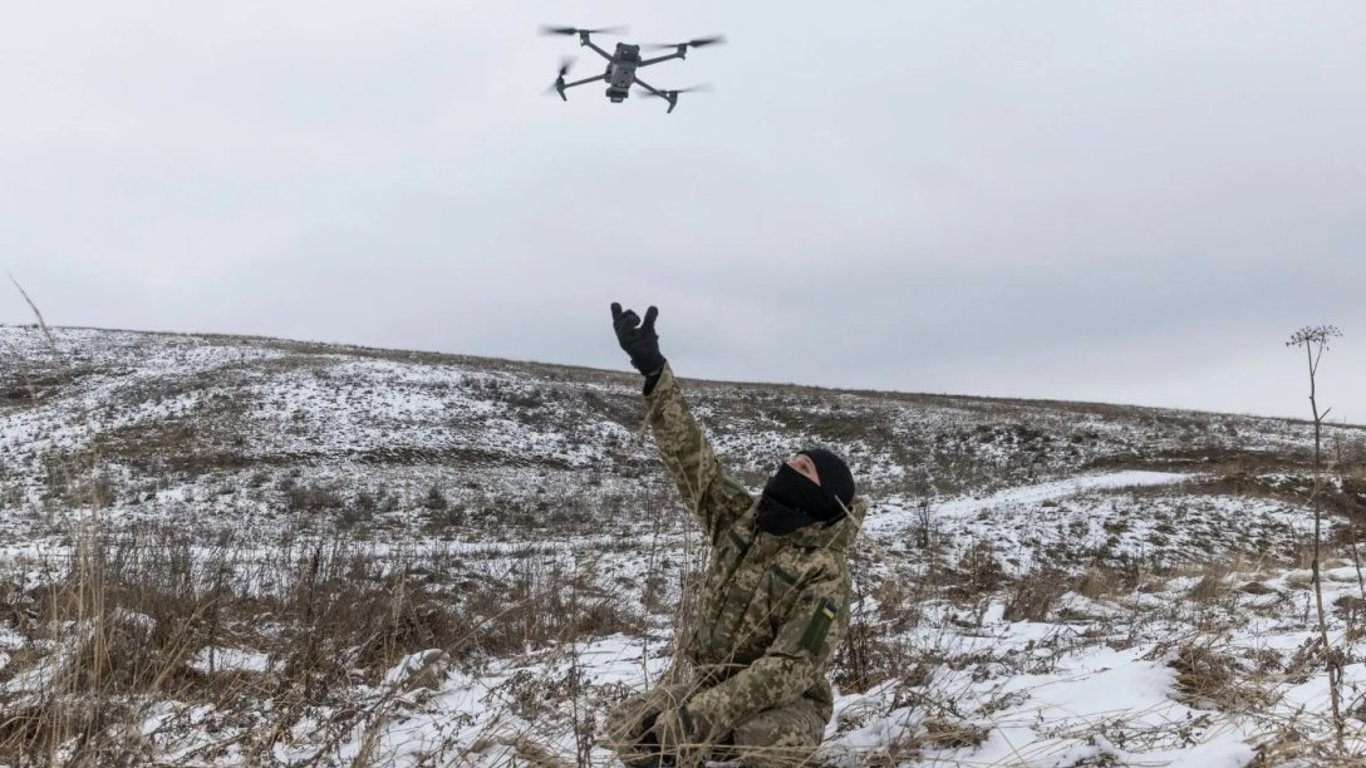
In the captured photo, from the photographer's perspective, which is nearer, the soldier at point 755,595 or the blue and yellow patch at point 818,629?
the soldier at point 755,595

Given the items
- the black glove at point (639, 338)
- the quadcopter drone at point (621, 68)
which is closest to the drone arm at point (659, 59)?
the quadcopter drone at point (621, 68)

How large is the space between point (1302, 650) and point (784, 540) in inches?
90.4

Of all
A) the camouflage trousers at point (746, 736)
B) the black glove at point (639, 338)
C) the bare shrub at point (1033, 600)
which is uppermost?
the black glove at point (639, 338)

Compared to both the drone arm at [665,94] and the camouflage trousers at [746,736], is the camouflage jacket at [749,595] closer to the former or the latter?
the camouflage trousers at [746,736]

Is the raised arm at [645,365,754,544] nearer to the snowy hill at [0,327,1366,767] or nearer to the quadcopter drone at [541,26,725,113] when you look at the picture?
the snowy hill at [0,327,1366,767]

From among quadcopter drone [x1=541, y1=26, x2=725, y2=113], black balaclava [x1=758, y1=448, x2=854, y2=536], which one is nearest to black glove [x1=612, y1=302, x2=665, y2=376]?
black balaclava [x1=758, y1=448, x2=854, y2=536]

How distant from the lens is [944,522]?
45.9ft

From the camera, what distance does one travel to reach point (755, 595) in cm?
295

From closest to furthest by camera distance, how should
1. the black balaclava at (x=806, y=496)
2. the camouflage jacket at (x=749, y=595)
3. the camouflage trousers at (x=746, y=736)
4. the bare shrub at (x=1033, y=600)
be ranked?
the camouflage trousers at (x=746, y=736), the camouflage jacket at (x=749, y=595), the black balaclava at (x=806, y=496), the bare shrub at (x=1033, y=600)

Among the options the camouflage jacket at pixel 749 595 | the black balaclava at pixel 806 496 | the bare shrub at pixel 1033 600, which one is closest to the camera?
the camouflage jacket at pixel 749 595

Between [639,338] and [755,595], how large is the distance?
99 centimetres

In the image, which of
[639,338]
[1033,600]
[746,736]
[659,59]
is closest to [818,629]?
[746,736]

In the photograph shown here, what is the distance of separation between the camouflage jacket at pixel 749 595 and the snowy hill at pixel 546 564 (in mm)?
194

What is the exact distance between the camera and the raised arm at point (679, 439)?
3061mm
